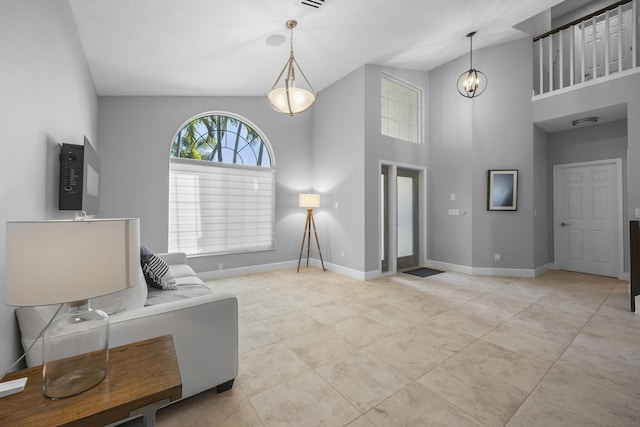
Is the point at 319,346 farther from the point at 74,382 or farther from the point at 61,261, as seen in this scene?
the point at 61,261

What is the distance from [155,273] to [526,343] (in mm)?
3263

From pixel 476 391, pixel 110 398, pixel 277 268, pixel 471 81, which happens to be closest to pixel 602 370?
pixel 476 391

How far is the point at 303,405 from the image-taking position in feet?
5.24

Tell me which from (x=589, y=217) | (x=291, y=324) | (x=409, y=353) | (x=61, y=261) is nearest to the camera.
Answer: (x=61, y=261)

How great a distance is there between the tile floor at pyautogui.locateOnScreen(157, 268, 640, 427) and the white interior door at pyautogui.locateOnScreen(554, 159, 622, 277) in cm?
130

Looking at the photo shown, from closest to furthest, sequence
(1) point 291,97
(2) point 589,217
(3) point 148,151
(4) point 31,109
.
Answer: (4) point 31,109 < (1) point 291,97 < (3) point 148,151 < (2) point 589,217

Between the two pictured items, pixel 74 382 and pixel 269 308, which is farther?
pixel 269 308

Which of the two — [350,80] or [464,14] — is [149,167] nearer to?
[350,80]

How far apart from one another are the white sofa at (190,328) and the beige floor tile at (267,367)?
0.52 ft

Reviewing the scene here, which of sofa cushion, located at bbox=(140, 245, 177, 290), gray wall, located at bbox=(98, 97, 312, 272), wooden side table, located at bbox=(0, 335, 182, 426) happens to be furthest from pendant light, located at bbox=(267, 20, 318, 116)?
wooden side table, located at bbox=(0, 335, 182, 426)

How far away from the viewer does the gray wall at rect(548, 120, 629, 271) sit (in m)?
4.34

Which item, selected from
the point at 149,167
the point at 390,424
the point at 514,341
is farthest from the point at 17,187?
the point at 514,341

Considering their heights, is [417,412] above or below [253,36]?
below

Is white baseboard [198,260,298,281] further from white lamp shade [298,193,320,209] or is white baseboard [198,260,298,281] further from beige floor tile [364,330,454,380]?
beige floor tile [364,330,454,380]
